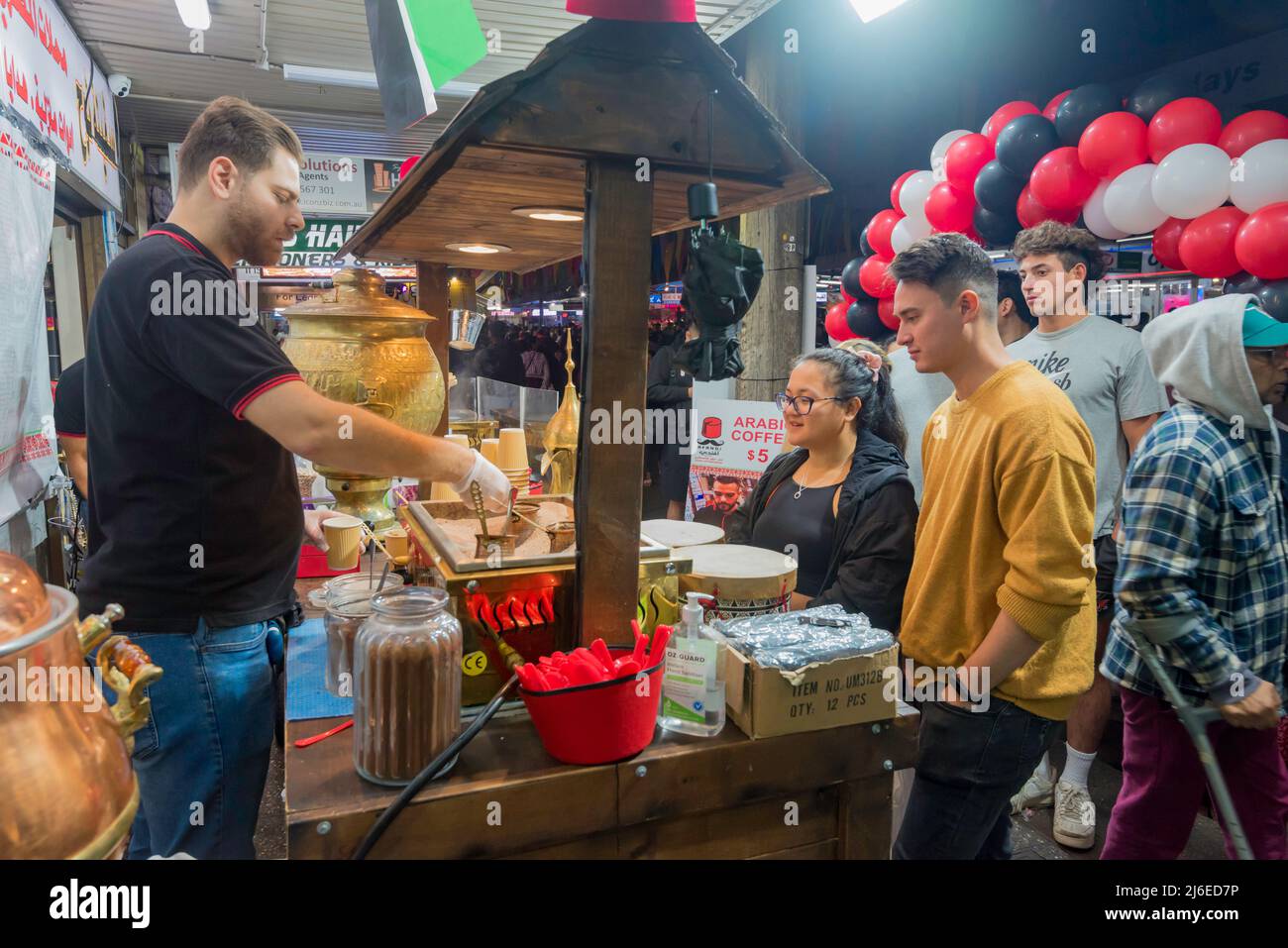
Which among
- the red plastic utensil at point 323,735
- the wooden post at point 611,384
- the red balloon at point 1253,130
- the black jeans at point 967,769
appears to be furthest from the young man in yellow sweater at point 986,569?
the red balloon at point 1253,130

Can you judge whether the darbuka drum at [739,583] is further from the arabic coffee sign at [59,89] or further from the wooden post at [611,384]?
the arabic coffee sign at [59,89]

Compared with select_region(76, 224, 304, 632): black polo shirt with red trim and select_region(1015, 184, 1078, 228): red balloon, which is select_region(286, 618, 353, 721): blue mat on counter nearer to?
select_region(76, 224, 304, 632): black polo shirt with red trim

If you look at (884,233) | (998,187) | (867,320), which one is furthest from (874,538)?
(884,233)

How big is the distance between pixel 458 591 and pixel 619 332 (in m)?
0.52

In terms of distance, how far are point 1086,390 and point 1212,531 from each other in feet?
4.15

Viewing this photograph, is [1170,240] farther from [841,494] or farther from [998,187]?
[841,494]

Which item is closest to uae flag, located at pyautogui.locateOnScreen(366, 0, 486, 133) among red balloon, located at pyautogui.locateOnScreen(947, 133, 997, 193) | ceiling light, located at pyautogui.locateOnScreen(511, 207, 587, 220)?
ceiling light, located at pyautogui.locateOnScreen(511, 207, 587, 220)

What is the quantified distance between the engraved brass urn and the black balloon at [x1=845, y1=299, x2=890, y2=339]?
3.92m

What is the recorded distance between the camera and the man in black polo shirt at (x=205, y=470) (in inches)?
58.7

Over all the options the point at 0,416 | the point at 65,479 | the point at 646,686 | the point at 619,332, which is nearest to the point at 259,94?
the point at 65,479

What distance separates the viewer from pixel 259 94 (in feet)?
19.1

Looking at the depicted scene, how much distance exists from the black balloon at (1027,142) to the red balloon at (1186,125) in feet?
1.66

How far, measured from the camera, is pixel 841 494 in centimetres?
248
